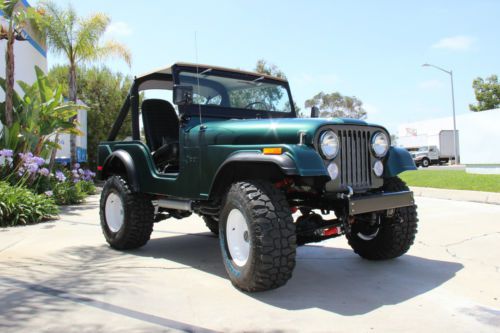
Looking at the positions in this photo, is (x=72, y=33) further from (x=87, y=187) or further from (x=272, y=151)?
(x=272, y=151)

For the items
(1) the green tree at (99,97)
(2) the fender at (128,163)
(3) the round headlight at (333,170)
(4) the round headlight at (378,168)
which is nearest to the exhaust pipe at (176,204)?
(2) the fender at (128,163)

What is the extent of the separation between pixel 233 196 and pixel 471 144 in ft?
89.3

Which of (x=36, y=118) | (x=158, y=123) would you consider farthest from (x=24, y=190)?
(x=158, y=123)

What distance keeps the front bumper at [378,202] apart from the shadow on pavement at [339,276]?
67 cm

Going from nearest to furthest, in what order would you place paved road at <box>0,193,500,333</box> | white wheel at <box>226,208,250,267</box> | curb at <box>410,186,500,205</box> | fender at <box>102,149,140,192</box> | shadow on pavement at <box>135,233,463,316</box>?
paved road at <box>0,193,500,333</box>, shadow on pavement at <box>135,233,463,316</box>, white wheel at <box>226,208,250,267</box>, fender at <box>102,149,140,192</box>, curb at <box>410,186,500,205</box>

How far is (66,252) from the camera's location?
552cm

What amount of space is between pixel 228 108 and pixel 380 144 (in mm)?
1781

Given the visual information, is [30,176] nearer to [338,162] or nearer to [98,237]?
[98,237]

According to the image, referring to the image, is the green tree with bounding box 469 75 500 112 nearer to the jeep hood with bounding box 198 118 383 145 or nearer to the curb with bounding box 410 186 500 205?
the curb with bounding box 410 186 500 205

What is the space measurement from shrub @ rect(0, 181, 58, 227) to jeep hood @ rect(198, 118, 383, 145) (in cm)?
503

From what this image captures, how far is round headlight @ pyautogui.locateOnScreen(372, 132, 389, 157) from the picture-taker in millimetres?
4175

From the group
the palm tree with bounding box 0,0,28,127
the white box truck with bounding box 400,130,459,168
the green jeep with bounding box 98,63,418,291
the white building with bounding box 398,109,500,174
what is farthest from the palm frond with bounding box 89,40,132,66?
the white box truck with bounding box 400,130,459,168

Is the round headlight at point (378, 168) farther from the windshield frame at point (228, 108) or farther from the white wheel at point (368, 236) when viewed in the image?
the windshield frame at point (228, 108)

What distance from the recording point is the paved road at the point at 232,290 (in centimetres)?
308
